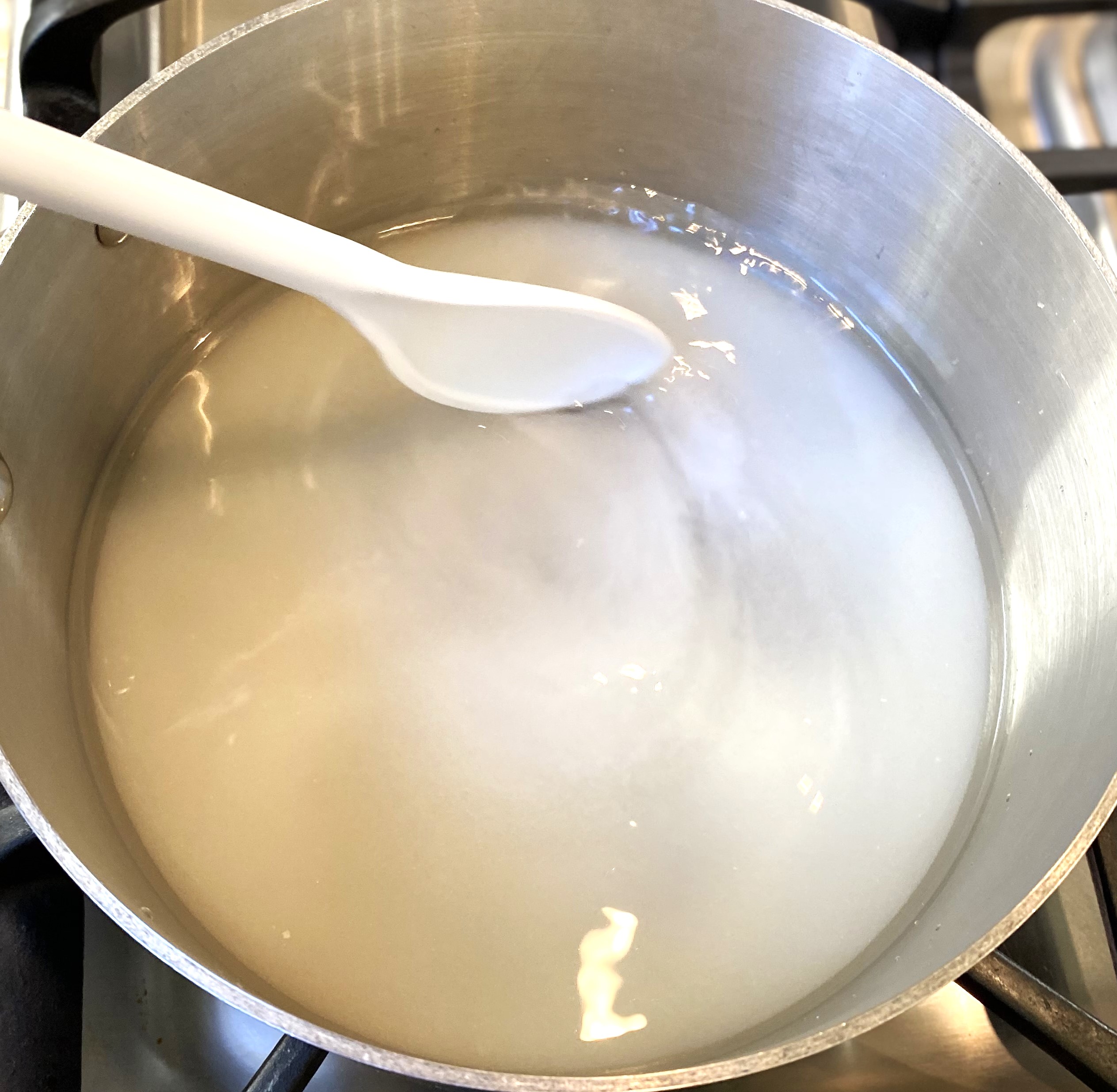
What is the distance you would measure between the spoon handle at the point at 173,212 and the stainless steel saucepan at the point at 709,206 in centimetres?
9

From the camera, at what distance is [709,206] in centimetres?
87

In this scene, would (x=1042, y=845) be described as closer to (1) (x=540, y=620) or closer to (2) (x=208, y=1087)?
(1) (x=540, y=620)

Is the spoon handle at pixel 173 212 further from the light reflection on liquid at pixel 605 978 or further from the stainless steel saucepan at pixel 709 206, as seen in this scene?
the light reflection on liquid at pixel 605 978

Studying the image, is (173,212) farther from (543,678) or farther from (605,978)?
(605,978)

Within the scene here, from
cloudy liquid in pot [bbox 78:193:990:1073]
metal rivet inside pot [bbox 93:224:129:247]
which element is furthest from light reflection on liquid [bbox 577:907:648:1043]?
metal rivet inside pot [bbox 93:224:129:247]

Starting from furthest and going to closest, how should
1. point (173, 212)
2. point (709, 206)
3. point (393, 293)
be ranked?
1. point (709, 206)
2. point (393, 293)
3. point (173, 212)

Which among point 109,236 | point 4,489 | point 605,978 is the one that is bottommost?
point 605,978

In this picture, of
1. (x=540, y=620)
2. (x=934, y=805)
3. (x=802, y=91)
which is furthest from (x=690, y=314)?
(x=934, y=805)

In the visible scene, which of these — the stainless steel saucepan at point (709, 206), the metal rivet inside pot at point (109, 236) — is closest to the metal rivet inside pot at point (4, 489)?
the stainless steel saucepan at point (709, 206)

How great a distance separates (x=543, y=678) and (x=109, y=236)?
42 centimetres

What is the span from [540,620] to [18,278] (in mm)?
390

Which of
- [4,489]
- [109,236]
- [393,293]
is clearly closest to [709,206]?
[393,293]

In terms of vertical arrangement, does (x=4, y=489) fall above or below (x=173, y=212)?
A: below

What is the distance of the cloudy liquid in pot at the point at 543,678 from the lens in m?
0.60
